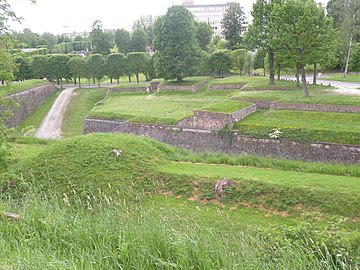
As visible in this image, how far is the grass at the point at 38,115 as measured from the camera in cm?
3341

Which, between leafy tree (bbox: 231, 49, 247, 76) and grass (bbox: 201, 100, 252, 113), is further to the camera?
leafy tree (bbox: 231, 49, 247, 76)

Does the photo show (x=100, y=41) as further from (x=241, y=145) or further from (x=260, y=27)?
(x=241, y=145)

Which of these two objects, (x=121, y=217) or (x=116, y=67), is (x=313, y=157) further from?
(x=116, y=67)

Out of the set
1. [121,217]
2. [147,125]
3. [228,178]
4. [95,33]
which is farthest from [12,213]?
[95,33]

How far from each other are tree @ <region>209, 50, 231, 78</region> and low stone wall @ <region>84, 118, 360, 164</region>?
2157 cm

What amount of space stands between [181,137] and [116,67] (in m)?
27.2

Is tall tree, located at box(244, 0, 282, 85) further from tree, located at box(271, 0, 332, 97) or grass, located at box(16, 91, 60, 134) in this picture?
grass, located at box(16, 91, 60, 134)

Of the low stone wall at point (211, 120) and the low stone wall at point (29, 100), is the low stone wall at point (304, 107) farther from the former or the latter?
the low stone wall at point (29, 100)

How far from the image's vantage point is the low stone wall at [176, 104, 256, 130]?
19.9 m

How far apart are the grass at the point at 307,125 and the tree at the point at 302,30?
4.26 meters

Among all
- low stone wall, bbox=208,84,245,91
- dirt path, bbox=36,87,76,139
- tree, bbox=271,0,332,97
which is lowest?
dirt path, bbox=36,87,76,139

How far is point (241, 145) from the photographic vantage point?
18844 mm

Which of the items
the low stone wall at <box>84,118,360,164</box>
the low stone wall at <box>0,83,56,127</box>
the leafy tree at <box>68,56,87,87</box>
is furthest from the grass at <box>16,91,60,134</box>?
the low stone wall at <box>84,118,360,164</box>

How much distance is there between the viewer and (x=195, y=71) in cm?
3756
